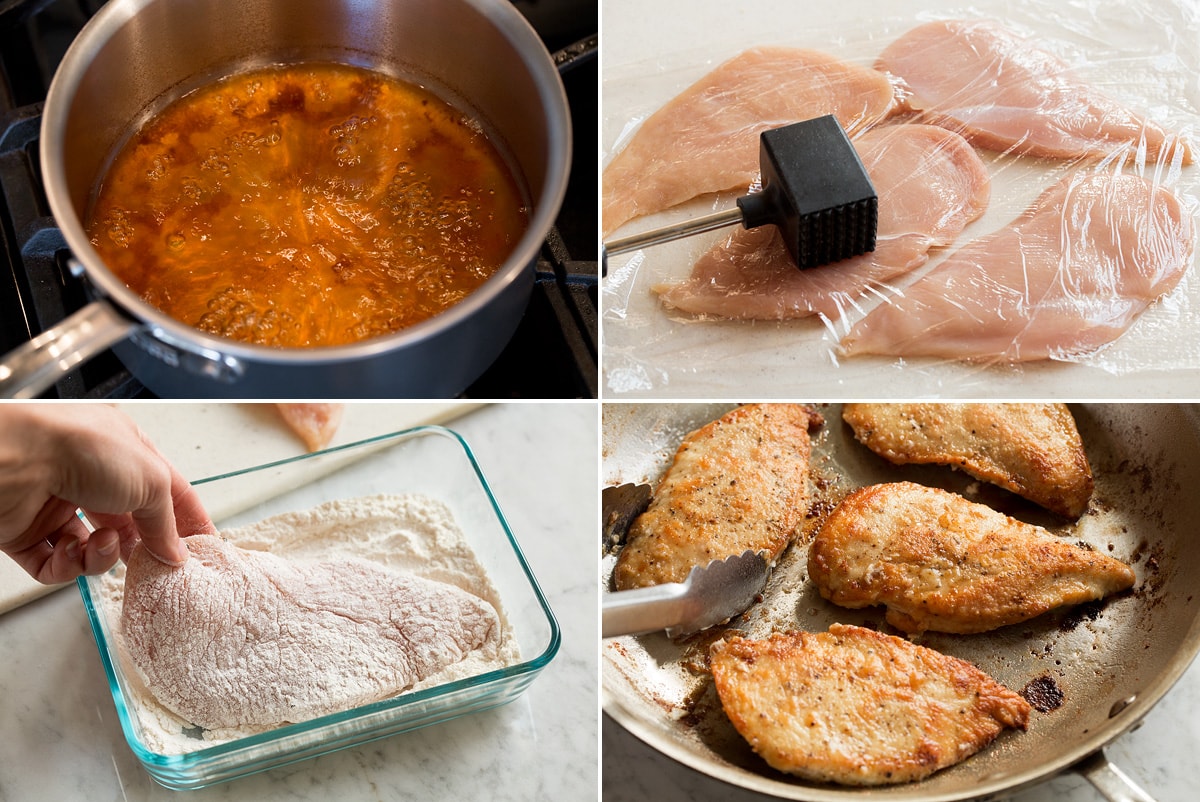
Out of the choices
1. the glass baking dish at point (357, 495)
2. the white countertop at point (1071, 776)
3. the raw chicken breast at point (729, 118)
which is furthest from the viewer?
the raw chicken breast at point (729, 118)

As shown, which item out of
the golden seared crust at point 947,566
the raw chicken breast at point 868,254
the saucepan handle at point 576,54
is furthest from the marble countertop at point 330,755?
the saucepan handle at point 576,54

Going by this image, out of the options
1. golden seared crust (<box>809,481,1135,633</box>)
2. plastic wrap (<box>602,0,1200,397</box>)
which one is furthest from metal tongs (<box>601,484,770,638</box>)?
plastic wrap (<box>602,0,1200,397</box>)

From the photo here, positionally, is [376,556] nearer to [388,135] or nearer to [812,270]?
[388,135]

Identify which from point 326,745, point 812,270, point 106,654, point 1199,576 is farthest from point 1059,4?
point 106,654

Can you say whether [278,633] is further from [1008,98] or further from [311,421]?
[1008,98]

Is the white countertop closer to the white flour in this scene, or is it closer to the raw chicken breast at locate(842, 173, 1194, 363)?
the white flour

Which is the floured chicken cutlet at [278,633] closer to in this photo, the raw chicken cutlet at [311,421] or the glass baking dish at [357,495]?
the glass baking dish at [357,495]
